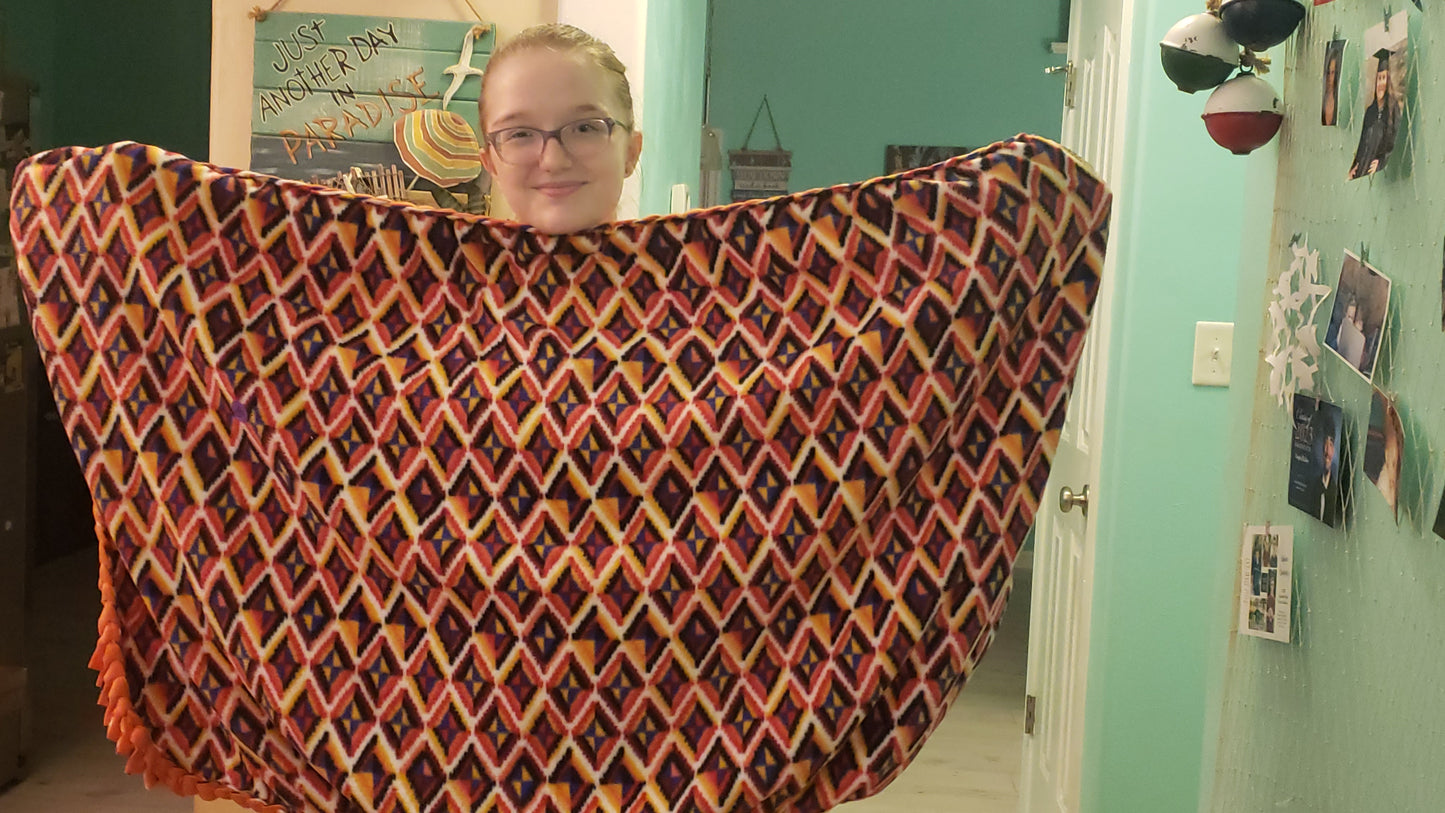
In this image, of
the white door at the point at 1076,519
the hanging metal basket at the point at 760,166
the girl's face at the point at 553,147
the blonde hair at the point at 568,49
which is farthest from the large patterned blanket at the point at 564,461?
the hanging metal basket at the point at 760,166

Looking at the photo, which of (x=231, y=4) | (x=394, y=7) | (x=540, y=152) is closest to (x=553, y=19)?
(x=394, y=7)

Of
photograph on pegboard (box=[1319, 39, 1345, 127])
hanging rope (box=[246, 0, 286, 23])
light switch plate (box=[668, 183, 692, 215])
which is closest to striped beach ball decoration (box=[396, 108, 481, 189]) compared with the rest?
hanging rope (box=[246, 0, 286, 23])

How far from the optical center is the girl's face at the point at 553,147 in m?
1.34

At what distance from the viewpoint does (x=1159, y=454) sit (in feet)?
7.59

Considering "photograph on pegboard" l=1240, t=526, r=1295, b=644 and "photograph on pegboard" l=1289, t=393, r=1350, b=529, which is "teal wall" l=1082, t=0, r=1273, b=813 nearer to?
"photograph on pegboard" l=1240, t=526, r=1295, b=644

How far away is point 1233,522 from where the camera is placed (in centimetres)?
171

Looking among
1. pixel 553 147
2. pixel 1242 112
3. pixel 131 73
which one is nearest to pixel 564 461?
pixel 553 147

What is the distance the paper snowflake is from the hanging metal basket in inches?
184

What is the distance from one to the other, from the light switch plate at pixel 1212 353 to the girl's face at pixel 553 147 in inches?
52.3

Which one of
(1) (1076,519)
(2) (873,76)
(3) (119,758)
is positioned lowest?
(3) (119,758)

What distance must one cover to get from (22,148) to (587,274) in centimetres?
257

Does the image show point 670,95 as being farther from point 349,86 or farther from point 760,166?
point 760,166

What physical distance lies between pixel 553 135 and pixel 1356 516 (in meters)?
0.91

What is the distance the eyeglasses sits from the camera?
4.40ft
